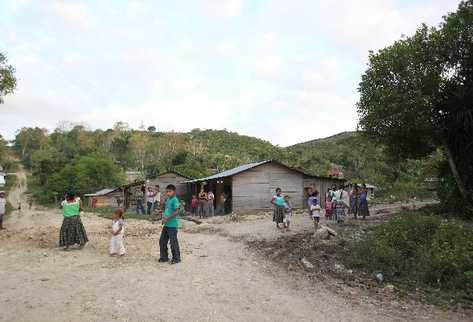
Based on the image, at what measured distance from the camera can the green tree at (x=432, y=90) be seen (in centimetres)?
1681

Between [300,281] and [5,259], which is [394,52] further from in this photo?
[5,259]

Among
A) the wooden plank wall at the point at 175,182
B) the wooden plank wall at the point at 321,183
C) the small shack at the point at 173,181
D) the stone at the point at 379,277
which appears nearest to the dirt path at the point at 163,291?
the stone at the point at 379,277

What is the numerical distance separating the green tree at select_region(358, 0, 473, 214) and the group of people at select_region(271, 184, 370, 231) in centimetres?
358

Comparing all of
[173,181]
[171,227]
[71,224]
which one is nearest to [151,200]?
[173,181]

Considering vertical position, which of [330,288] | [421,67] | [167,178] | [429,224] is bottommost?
[330,288]

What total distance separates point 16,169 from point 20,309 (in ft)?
320

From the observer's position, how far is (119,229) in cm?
965

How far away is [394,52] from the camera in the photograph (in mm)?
17734

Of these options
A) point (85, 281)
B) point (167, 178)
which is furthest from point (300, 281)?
point (167, 178)

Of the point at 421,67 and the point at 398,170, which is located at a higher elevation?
the point at 421,67

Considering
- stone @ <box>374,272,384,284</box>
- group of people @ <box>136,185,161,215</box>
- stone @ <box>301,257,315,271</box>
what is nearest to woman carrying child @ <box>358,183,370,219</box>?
stone @ <box>301,257,315,271</box>

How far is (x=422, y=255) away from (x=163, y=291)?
559cm

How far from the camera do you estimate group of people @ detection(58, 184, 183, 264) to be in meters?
8.66

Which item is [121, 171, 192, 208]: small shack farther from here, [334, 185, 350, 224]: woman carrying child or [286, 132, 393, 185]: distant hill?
[334, 185, 350, 224]: woman carrying child
